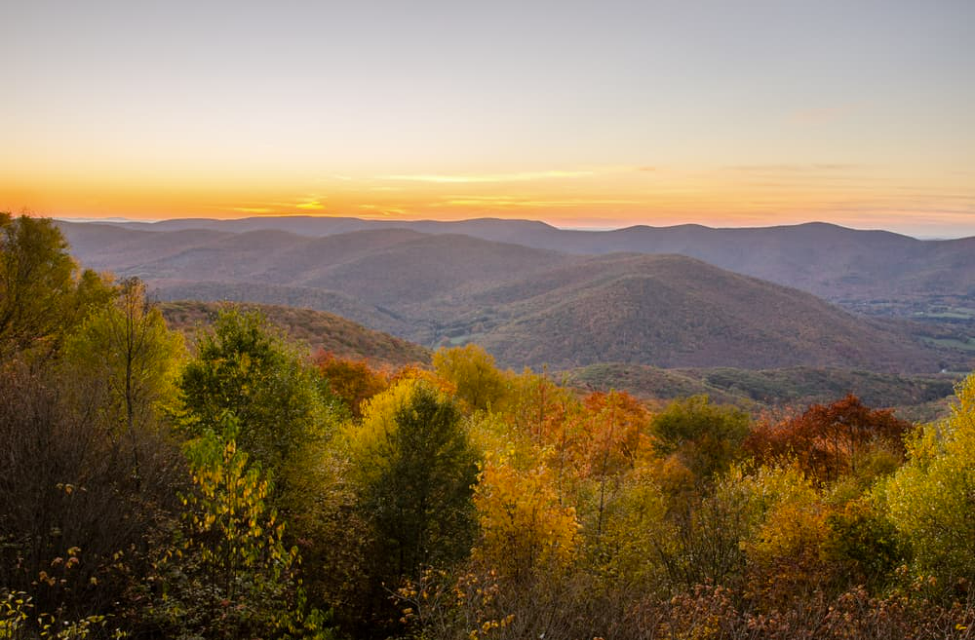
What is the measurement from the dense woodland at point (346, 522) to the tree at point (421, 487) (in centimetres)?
8

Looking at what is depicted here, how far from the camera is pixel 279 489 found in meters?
18.8

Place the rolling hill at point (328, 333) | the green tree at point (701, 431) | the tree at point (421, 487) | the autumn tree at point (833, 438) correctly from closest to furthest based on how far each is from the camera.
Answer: the tree at point (421, 487)
the autumn tree at point (833, 438)
the green tree at point (701, 431)
the rolling hill at point (328, 333)

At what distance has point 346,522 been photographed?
62.6 ft

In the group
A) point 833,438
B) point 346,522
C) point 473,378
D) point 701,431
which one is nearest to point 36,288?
point 346,522

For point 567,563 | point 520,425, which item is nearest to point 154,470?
point 567,563

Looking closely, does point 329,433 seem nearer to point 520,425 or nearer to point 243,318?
point 243,318

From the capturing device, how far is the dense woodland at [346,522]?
442 inches

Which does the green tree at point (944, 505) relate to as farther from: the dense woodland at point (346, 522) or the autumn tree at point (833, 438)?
the autumn tree at point (833, 438)

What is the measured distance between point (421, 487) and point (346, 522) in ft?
10.4

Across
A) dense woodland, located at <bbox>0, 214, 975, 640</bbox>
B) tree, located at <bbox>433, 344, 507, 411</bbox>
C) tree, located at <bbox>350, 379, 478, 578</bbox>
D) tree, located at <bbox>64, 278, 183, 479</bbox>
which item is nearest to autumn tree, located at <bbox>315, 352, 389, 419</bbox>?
tree, located at <bbox>433, 344, 507, 411</bbox>

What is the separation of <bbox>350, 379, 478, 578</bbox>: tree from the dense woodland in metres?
0.08

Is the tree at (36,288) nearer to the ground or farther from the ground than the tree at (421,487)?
farther from the ground

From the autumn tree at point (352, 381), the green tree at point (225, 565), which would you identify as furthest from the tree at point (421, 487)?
the autumn tree at point (352, 381)

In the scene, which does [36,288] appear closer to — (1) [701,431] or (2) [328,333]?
(1) [701,431]
